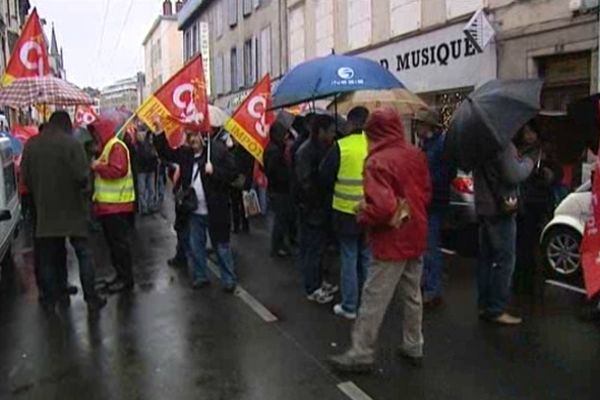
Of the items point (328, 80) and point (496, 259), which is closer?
point (496, 259)

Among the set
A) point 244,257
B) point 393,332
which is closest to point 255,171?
point 244,257

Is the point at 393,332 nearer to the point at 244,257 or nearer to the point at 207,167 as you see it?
the point at 207,167

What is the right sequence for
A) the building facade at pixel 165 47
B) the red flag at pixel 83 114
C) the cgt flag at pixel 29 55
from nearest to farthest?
the cgt flag at pixel 29 55 → the red flag at pixel 83 114 → the building facade at pixel 165 47

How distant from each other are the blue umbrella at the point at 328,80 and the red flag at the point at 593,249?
337 centimetres

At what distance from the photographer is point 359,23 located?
1877 cm

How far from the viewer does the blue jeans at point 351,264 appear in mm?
6180

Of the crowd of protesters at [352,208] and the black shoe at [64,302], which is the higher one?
the crowd of protesters at [352,208]

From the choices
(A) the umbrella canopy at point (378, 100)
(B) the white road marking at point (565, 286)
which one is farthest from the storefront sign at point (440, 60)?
(B) the white road marking at point (565, 286)

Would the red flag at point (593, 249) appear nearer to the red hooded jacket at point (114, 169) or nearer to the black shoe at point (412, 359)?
the black shoe at point (412, 359)

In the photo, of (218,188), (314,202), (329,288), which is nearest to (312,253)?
(329,288)

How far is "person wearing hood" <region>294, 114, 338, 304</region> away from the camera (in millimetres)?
6629

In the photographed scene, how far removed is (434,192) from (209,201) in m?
2.32

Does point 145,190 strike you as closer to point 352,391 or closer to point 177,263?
point 177,263

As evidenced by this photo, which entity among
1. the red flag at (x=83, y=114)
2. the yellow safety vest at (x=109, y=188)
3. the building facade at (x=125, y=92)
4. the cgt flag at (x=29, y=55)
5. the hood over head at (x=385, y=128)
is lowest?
the yellow safety vest at (x=109, y=188)
